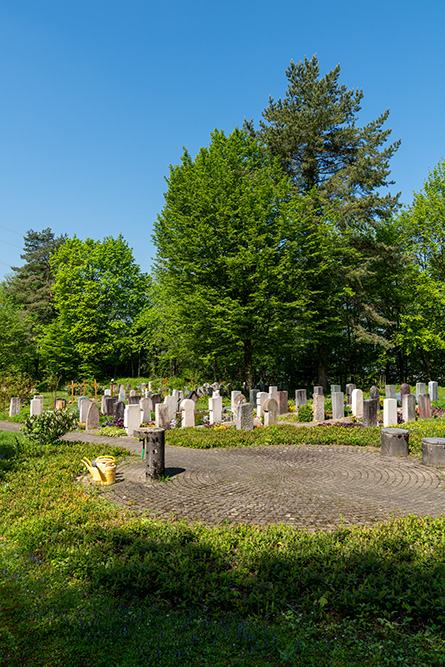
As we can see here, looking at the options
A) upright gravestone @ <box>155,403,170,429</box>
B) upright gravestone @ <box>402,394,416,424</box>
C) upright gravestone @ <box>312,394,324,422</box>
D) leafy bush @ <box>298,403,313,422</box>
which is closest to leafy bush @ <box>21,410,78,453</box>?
upright gravestone @ <box>155,403,170,429</box>

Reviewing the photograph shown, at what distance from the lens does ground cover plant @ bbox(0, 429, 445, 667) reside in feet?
11.5

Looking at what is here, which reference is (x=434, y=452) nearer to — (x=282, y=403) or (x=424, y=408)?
(x=424, y=408)

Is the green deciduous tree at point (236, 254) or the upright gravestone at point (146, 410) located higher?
the green deciduous tree at point (236, 254)

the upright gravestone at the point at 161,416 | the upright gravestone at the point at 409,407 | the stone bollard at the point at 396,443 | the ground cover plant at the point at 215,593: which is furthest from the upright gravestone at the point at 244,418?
the ground cover plant at the point at 215,593

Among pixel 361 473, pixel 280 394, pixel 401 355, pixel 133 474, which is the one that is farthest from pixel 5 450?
pixel 401 355

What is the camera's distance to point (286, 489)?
816 centimetres

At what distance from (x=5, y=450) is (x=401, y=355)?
30078 millimetres

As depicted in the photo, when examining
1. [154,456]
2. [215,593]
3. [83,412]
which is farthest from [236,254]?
[215,593]

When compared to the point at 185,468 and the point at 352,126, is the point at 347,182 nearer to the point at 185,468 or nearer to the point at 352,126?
the point at 352,126

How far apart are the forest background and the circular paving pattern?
41.0ft

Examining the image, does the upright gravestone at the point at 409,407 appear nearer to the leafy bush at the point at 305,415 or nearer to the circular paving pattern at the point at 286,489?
the leafy bush at the point at 305,415

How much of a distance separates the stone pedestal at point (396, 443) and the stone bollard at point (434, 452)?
0.82 meters

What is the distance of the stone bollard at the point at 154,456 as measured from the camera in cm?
873

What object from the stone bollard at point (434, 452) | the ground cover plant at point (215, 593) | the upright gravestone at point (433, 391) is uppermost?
the upright gravestone at point (433, 391)
